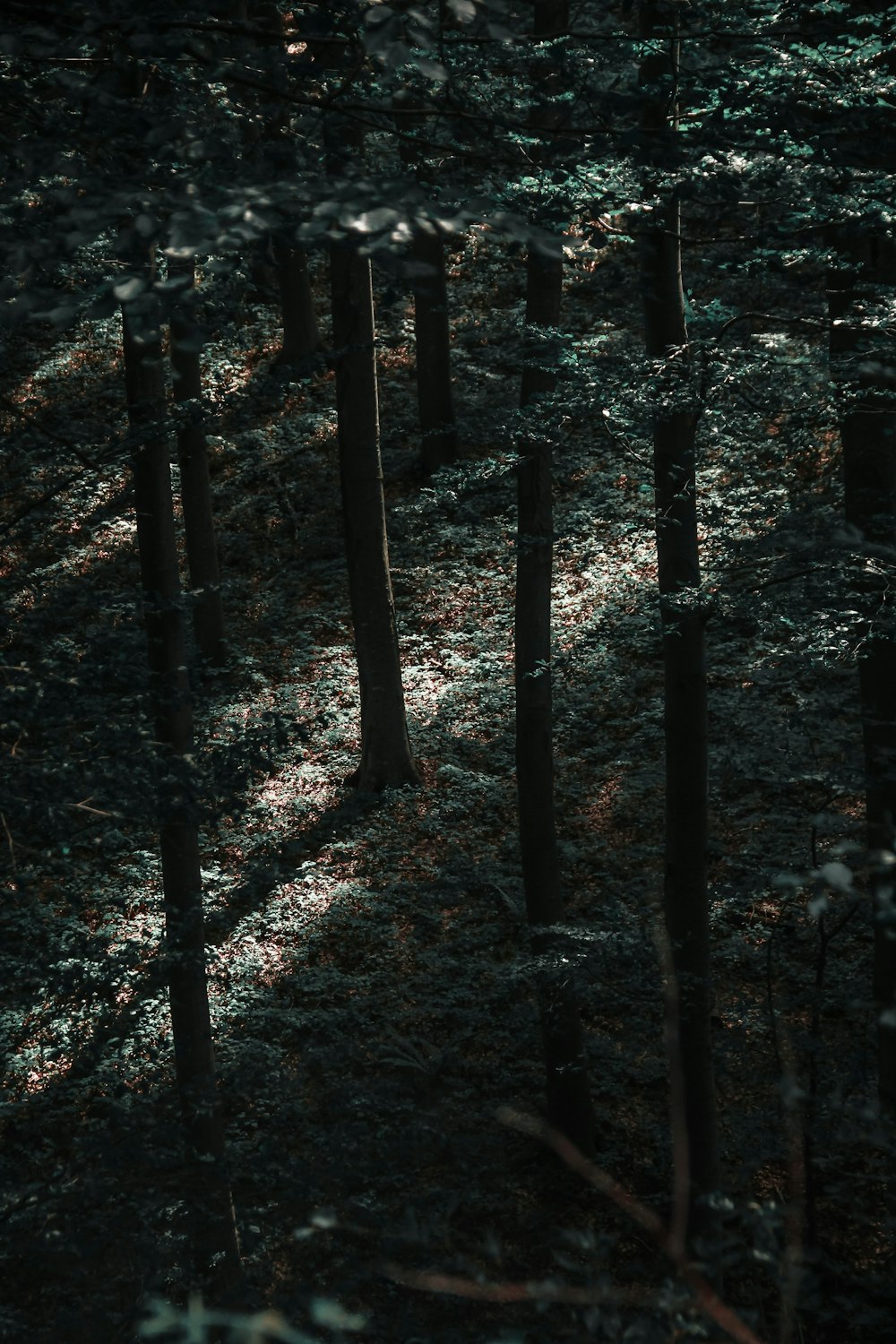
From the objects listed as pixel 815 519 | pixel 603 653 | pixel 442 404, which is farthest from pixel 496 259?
pixel 815 519

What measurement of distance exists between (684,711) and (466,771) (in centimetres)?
528

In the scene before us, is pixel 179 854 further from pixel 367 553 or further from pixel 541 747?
pixel 367 553

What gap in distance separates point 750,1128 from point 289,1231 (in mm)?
3086

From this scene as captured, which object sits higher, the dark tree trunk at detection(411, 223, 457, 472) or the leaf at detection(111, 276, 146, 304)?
the dark tree trunk at detection(411, 223, 457, 472)

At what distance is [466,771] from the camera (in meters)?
11.5

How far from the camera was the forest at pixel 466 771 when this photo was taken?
3625 millimetres

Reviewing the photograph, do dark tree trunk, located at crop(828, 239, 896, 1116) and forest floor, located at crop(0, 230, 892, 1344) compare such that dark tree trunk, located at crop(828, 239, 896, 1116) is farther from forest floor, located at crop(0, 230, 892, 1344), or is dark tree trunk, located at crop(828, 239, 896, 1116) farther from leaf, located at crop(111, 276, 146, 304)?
leaf, located at crop(111, 276, 146, 304)

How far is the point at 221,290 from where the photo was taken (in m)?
6.19

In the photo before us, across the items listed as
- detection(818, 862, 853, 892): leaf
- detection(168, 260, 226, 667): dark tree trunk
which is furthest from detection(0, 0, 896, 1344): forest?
detection(168, 260, 226, 667): dark tree trunk

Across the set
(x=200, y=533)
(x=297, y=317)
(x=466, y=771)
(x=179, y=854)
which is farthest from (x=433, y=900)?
(x=297, y=317)

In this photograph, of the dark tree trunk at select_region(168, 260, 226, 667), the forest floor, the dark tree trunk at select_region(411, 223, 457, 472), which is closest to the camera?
the forest floor

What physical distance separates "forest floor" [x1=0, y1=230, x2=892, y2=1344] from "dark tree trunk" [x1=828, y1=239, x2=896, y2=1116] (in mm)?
263

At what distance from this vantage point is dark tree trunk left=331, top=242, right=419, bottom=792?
10.5 meters

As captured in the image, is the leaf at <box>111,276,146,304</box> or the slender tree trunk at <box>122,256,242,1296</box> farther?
the slender tree trunk at <box>122,256,242,1296</box>
